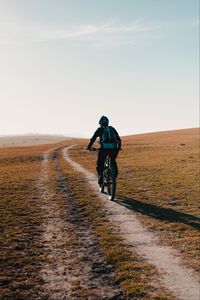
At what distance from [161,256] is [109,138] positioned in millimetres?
7812

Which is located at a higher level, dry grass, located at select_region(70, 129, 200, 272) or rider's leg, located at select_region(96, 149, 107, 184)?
rider's leg, located at select_region(96, 149, 107, 184)

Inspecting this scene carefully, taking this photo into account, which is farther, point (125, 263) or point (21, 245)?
point (21, 245)

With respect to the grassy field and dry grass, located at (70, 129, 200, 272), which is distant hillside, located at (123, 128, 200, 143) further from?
the grassy field

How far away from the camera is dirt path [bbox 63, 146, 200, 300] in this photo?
24.3 feet

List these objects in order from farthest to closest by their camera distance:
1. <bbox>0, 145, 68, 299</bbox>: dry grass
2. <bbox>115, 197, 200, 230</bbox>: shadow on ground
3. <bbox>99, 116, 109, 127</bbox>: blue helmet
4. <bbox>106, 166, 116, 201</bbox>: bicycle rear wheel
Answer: <bbox>99, 116, 109, 127</bbox>: blue helmet < <bbox>106, 166, 116, 201</bbox>: bicycle rear wheel < <bbox>115, 197, 200, 230</bbox>: shadow on ground < <bbox>0, 145, 68, 299</bbox>: dry grass

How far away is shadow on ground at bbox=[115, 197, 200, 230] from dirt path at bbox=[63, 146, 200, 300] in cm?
80

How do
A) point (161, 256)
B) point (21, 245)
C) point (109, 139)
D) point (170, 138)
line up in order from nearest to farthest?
point (161, 256), point (21, 245), point (109, 139), point (170, 138)

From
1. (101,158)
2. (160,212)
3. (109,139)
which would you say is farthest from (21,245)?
(101,158)

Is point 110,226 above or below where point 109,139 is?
below

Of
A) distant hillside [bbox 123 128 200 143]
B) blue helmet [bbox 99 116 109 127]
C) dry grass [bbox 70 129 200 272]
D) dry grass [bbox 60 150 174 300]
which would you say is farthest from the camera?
distant hillside [bbox 123 128 200 143]

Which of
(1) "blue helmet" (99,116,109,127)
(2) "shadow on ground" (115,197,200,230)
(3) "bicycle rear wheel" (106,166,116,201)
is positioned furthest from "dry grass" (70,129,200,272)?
(1) "blue helmet" (99,116,109,127)

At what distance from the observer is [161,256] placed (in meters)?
9.29

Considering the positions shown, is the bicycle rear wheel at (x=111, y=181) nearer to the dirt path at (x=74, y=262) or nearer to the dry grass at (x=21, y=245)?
the dirt path at (x=74, y=262)

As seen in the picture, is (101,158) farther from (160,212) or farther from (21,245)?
(21,245)
